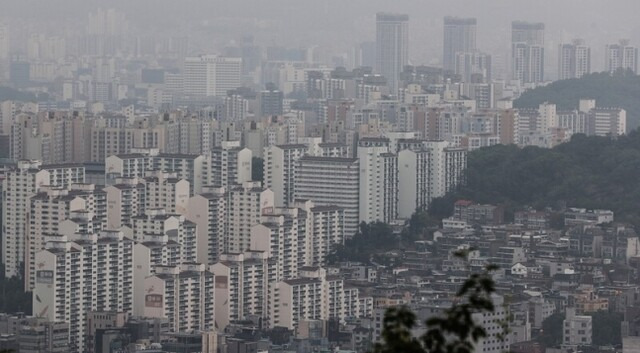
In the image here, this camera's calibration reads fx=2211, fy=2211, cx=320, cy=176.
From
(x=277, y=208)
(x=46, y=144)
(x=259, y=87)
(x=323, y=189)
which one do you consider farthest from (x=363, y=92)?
(x=277, y=208)

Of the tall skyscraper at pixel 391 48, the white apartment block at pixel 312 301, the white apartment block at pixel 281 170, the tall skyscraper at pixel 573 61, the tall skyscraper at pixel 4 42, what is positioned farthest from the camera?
the tall skyscraper at pixel 573 61

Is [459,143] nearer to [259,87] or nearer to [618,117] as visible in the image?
[618,117]

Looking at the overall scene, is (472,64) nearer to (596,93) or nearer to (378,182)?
(596,93)

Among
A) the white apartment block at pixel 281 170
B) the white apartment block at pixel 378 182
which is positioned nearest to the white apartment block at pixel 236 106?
the white apartment block at pixel 281 170

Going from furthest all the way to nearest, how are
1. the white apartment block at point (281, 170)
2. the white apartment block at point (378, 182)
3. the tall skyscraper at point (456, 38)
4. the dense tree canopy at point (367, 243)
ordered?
the tall skyscraper at point (456, 38) < the white apartment block at point (281, 170) < the white apartment block at point (378, 182) < the dense tree canopy at point (367, 243)

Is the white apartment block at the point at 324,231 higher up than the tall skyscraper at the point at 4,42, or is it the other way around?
the tall skyscraper at the point at 4,42

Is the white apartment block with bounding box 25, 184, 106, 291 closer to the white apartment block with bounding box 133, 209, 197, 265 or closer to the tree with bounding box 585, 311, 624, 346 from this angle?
the white apartment block with bounding box 133, 209, 197, 265

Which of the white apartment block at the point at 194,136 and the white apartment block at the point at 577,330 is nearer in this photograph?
the white apartment block at the point at 577,330

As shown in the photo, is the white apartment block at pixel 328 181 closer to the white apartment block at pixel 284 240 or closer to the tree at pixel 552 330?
the white apartment block at pixel 284 240

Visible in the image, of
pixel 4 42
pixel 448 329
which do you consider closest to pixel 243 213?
pixel 4 42
